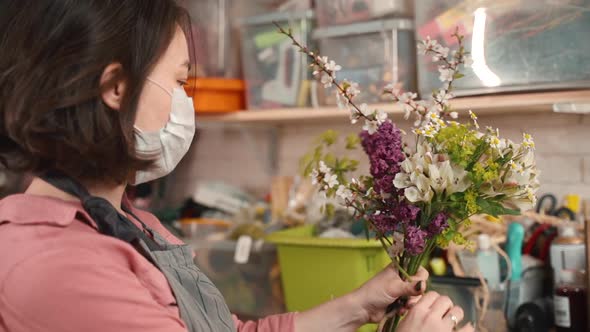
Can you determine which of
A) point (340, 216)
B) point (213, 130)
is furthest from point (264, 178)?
point (340, 216)

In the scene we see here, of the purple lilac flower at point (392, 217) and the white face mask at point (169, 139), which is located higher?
the white face mask at point (169, 139)

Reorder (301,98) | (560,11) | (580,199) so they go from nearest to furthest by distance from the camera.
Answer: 1. (560,11)
2. (580,199)
3. (301,98)

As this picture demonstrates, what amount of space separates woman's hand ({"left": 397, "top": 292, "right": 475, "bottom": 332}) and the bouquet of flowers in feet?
0.21

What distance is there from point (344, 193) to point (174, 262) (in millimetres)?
307

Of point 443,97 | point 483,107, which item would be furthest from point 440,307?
point 483,107

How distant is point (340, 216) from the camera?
5.46ft

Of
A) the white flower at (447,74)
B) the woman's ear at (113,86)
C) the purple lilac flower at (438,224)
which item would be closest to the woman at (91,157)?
the woman's ear at (113,86)

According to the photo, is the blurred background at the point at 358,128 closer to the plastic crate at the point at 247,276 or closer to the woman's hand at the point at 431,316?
the plastic crate at the point at 247,276

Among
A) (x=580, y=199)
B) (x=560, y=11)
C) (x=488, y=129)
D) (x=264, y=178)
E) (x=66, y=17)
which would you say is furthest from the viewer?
(x=264, y=178)

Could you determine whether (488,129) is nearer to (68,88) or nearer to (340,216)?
(68,88)

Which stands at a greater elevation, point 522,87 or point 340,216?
point 522,87

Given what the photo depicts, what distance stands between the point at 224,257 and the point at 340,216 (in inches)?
15.2

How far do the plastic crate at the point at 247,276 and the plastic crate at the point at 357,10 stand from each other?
2.09ft

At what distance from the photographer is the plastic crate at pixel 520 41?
4.44ft
